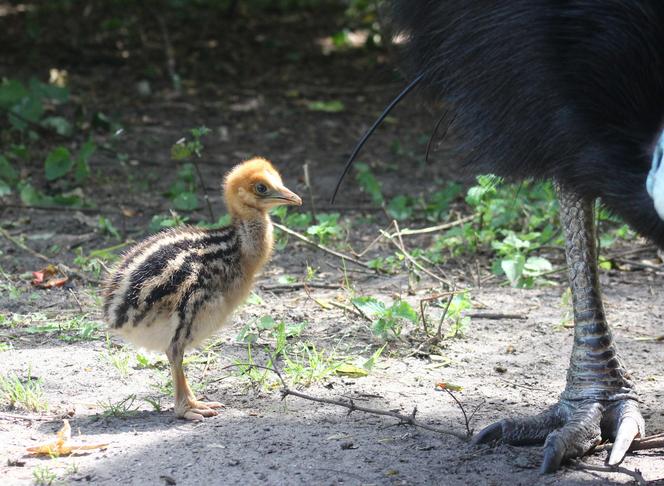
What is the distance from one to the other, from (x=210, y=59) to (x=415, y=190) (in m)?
3.21

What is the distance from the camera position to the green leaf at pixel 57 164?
5727 millimetres

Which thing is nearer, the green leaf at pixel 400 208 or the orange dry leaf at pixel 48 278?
the orange dry leaf at pixel 48 278

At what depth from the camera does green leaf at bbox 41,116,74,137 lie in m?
6.59

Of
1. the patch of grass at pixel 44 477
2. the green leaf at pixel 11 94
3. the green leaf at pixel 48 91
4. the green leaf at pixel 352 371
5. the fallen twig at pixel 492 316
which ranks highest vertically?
the green leaf at pixel 48 91

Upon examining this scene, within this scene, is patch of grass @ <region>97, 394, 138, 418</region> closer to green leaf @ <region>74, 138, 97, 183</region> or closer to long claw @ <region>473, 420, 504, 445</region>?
long claw @ <region>473, 420, 504, 445</region>

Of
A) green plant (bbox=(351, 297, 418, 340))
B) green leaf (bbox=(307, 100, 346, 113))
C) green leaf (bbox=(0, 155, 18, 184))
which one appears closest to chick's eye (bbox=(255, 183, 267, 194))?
green plant (bbox=(351, 297, 418, 340))

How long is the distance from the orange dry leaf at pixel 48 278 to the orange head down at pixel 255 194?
1189 mm

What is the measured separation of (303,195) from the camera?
5926 mm

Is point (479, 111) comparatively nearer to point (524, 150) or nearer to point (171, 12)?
point (524, 150)

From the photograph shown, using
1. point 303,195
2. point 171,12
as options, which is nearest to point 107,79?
point 171,12

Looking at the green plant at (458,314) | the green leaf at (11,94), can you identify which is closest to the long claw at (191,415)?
the green plant at (458,314)

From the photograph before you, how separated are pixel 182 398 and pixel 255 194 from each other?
752 mm

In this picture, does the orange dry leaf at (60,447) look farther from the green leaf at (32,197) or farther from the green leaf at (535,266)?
the green leaf at (32,197)

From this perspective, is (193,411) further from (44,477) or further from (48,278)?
(48,278)
